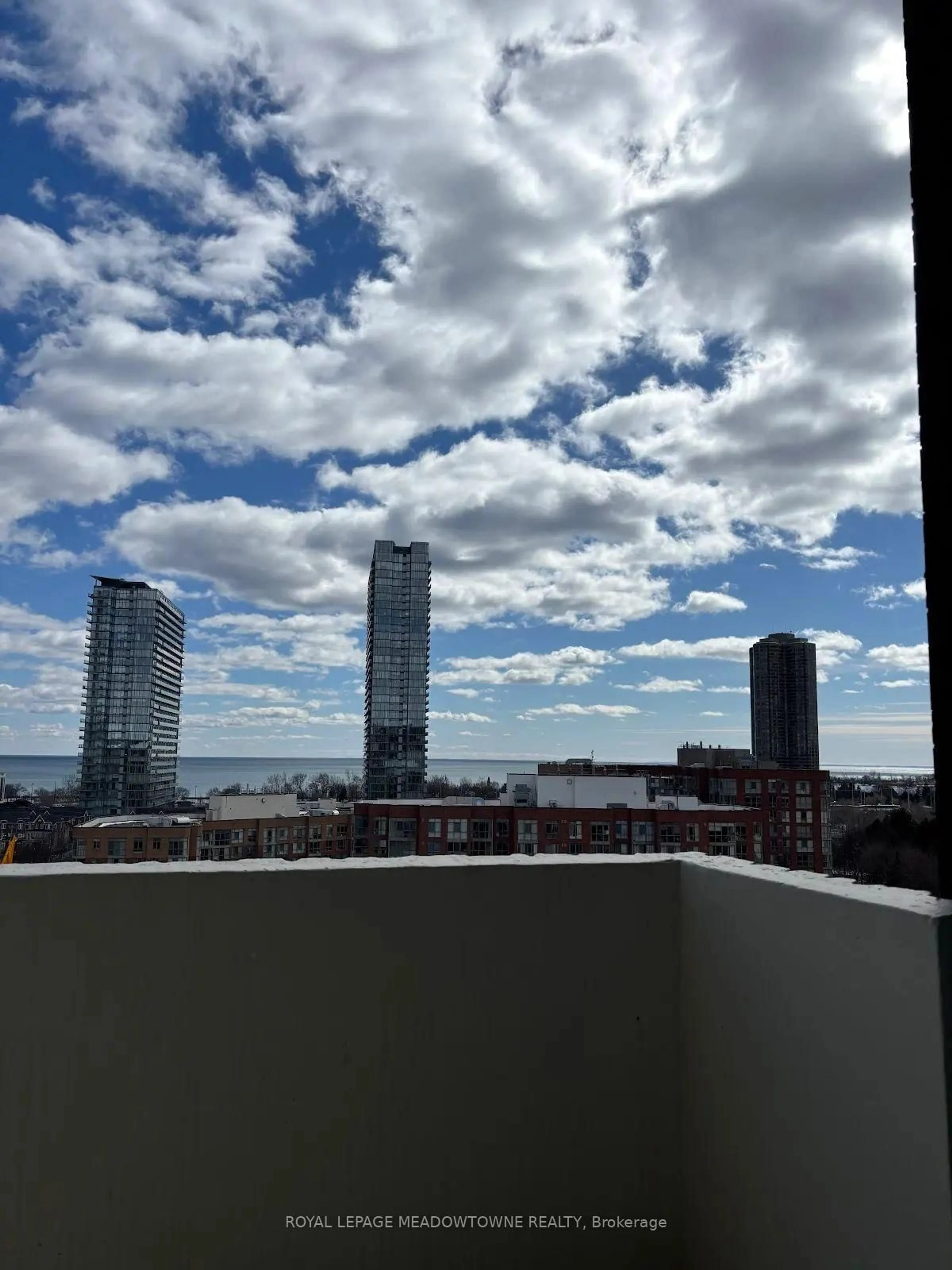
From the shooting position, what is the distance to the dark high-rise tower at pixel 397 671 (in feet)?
140

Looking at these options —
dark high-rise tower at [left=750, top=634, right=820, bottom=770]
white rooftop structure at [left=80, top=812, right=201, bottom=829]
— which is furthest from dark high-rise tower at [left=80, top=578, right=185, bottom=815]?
dark high-rise tower at [left=750, top=634, right=820, bottom=770]

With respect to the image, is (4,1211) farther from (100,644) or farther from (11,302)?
(100,644)

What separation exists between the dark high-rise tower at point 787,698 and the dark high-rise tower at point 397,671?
18.9 metres

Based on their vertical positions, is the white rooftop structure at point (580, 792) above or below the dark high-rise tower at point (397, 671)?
below

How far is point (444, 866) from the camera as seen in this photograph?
1878 millimetres

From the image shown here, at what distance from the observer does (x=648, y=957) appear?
1.93 meters

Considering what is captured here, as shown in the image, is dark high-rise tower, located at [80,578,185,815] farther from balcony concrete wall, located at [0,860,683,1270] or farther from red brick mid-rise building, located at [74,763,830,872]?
balcony concrete wall, located at [0,860,683,1270]

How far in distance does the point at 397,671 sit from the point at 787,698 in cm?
2229

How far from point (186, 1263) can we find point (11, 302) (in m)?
9.27

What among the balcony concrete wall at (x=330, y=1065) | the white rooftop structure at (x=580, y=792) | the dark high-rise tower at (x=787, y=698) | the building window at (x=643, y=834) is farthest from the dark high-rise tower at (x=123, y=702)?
the balcony concrete wall at (x=330, y=1065)

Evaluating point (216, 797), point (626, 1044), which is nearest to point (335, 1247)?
point (626, 1044)

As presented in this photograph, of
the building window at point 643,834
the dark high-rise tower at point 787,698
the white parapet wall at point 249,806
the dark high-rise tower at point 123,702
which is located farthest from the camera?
the dark high-rise tower at point 123,702

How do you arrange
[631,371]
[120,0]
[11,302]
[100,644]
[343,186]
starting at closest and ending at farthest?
[120,0], [343,186], [11,302], [631,371], [100,644]

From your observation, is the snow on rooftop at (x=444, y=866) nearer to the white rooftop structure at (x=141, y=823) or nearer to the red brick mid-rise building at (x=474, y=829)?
the red brick mid-rise building at (x=474, y=829)
